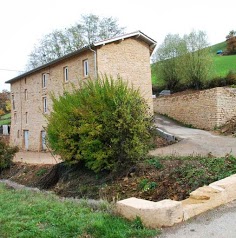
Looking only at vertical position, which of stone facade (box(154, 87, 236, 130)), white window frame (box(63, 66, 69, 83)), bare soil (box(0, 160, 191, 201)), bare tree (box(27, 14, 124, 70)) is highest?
bare tree (box(27, 14, 124, 70))

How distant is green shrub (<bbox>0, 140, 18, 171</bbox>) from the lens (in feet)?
60.3

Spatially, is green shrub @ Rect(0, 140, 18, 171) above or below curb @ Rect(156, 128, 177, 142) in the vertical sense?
below

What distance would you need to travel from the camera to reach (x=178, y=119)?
85.0 ft

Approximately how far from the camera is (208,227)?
Result: 416cm

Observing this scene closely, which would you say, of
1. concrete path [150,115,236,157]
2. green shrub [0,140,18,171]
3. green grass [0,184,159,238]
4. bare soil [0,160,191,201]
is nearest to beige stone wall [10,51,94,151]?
green shrub [0,140,18,171]

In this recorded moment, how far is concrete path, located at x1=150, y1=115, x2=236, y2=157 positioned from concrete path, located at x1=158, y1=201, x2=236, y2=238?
7.01 metres

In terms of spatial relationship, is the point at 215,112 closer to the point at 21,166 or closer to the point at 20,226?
the point at 21,166

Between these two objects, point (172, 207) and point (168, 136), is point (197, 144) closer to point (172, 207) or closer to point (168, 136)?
point (168, 136)

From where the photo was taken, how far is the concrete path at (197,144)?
13.5 metres

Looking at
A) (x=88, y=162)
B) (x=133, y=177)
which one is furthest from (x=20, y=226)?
(x=88, y=162)

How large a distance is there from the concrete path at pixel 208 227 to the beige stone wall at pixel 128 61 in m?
16.6

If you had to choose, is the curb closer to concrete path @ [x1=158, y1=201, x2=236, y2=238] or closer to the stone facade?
the stone facade

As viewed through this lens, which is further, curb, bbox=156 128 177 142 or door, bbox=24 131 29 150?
door, bbox=24 131 29 150

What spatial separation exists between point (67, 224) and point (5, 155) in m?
15.6
